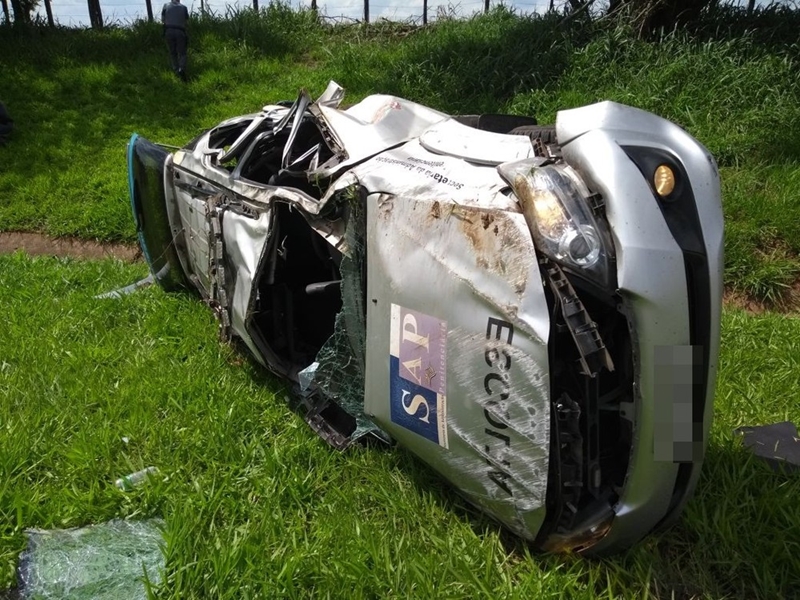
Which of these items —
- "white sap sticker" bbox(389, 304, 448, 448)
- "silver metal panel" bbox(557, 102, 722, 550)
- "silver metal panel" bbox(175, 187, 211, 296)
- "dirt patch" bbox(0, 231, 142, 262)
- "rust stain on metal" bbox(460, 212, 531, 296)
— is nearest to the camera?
"silver metal panel" bbox(557, 102, 722, 550)

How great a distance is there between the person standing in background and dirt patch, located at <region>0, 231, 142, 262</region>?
4.28 m

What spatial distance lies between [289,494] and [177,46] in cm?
918

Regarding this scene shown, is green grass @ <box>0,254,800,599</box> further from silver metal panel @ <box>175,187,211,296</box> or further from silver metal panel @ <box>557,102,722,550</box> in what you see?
silver metal panel @ <box>175,187,211,296</box>

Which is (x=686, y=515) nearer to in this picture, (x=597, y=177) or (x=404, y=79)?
(x=597, y=177)

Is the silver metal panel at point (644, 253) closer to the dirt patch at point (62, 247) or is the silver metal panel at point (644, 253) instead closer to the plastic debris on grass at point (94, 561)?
the plastic debris on grass at point (94, 561)

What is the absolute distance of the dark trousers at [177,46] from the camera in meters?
9.79

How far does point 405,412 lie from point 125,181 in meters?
6.39

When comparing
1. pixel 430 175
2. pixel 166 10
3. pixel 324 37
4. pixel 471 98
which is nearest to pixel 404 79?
pixel 471 98

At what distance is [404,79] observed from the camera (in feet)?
27.4

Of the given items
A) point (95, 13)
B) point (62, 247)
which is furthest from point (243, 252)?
point (95, 13)

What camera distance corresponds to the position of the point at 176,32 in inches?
384

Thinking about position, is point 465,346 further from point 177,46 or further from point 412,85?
point 177,46

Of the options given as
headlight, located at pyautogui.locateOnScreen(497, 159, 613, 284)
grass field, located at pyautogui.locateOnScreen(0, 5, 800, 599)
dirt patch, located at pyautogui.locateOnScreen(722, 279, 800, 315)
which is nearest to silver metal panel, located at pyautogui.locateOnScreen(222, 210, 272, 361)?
grass field, located at pyautogui.locateOnScreen(0, 5, 800, 599)

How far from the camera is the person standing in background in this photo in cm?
978
